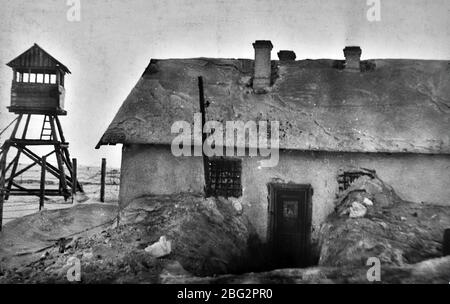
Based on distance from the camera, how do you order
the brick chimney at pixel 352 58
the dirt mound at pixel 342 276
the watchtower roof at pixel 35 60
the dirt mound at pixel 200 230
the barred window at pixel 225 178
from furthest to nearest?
the watchtower roof at pixel 35 60 < the brick chimney at pixel 352 58 < the barred window at pixel 225 178 < the dirt mound at pixel 200 230 < the dirt mound at pixel 342 276

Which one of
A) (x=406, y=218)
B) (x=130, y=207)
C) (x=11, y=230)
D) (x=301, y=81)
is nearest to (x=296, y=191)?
(x=406, y=218)

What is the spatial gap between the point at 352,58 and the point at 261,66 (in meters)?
3.94

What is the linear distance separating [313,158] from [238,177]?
274 centimetres

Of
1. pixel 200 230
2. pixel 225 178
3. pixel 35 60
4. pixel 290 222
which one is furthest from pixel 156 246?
pixel 35 60

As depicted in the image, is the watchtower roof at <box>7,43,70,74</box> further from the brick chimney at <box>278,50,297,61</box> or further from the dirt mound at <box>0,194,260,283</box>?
the brick chimney at <box>278,50,297,61</box>

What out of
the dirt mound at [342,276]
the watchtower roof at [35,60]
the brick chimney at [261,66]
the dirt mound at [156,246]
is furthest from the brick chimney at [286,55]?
the watchtower roof at [35,60]

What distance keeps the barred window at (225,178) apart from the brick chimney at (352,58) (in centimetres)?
648

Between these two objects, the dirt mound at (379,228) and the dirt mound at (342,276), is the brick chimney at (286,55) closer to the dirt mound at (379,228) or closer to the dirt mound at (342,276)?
the dirt mound at (379,228)

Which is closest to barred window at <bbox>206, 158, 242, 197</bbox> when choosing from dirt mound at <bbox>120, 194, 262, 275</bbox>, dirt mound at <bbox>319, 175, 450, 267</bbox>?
dirt mound at <bbox>120, 194, 262, 275</bbox>

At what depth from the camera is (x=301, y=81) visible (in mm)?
14117

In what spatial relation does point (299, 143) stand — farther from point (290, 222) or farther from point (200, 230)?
point (200, 230)

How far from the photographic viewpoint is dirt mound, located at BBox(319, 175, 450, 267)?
8547 mm

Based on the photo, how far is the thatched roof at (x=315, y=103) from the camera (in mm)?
12031
